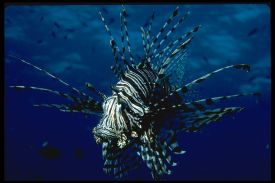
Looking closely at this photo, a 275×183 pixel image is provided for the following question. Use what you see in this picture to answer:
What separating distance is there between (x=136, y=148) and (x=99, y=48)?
49.0 feet

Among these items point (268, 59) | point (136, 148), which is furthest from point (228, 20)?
point (136, 148)

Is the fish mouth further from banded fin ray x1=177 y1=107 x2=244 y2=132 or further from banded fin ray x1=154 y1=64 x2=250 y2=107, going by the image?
banded fin ray x1=177 y1=107 x2=244 y2=132

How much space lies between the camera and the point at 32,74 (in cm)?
2533

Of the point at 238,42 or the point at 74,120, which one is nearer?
the point at 238,42

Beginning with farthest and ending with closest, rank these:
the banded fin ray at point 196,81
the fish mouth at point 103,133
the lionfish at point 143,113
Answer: the lionfish at point 143,113 → the fish mouth at point 103,133 → the banded fin ray at point 196,81

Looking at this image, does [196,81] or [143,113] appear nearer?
[196,81]

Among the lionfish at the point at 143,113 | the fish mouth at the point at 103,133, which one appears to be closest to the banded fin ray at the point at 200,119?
the lionfish at the point at 143,113


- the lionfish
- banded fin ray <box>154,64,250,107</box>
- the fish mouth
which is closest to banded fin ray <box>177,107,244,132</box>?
the lionfish

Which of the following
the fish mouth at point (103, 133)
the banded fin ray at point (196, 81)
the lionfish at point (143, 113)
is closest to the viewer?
the banded fin ray at point (196, 81)

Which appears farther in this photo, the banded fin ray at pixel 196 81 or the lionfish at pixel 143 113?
the lionfish at pixel 143 113

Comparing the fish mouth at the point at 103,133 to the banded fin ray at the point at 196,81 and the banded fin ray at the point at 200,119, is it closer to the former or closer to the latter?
the banded fin ray at the point at 196,81

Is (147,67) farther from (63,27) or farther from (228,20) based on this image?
(63,27)

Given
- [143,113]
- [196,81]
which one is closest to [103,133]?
[143,113]

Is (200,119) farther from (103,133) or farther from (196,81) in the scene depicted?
(103,133)
